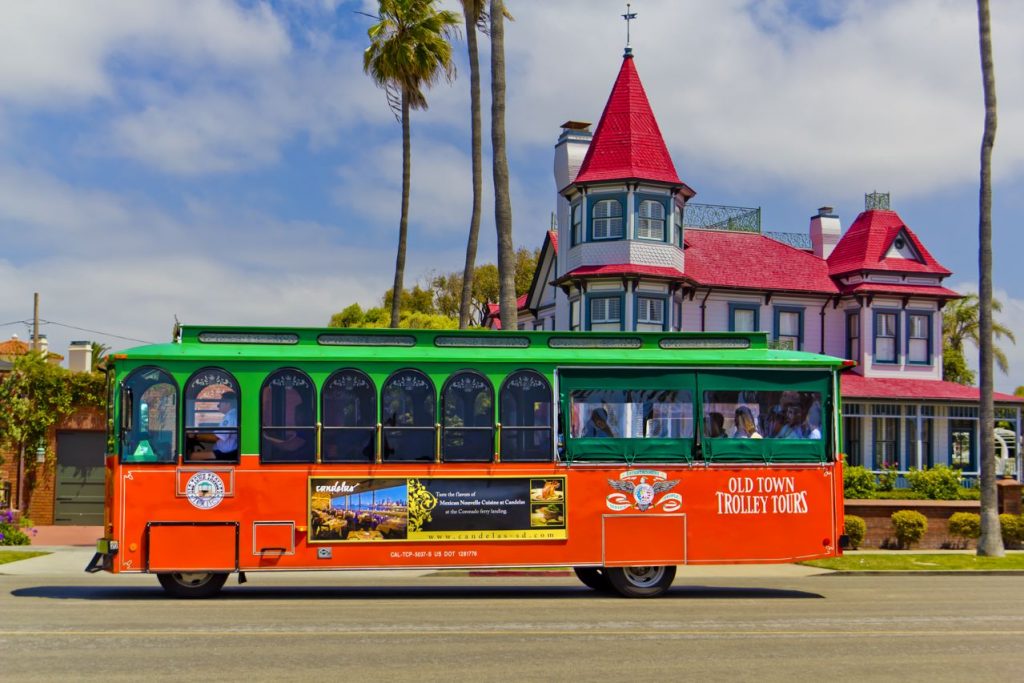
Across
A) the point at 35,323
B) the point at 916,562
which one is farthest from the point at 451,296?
the point at 916,562

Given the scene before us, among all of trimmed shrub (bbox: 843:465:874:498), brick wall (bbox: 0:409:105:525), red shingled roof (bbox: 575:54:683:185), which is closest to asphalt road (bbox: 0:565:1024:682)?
brick wall (bbox: 0:409:105:525)

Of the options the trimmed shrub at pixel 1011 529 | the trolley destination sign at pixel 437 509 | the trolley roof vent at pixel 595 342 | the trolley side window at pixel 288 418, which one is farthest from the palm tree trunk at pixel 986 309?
the trolley side window at pixel 288 418

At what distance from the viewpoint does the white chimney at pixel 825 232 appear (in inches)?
1767

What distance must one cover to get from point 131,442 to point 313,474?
237 centimetres

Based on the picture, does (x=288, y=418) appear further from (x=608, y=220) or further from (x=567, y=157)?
(x=567, y=157)

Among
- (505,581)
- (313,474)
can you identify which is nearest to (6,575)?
(313,474)

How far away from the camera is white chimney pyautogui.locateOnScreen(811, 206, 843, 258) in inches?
1767

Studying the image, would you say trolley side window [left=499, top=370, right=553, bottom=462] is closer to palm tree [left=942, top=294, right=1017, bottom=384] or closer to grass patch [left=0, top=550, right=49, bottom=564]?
grass patch [left=0, top=550, right=49, bottom=564]

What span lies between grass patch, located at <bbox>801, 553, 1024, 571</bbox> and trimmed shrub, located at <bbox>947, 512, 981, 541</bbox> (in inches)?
115

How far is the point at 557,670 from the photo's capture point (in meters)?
9.90

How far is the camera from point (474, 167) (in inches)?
1326

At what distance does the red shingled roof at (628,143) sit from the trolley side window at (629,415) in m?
22.4

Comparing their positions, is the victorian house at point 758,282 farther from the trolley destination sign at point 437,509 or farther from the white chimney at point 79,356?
the trolley destination sign at point 437,509

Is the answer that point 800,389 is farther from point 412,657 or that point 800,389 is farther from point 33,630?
point 33,630
